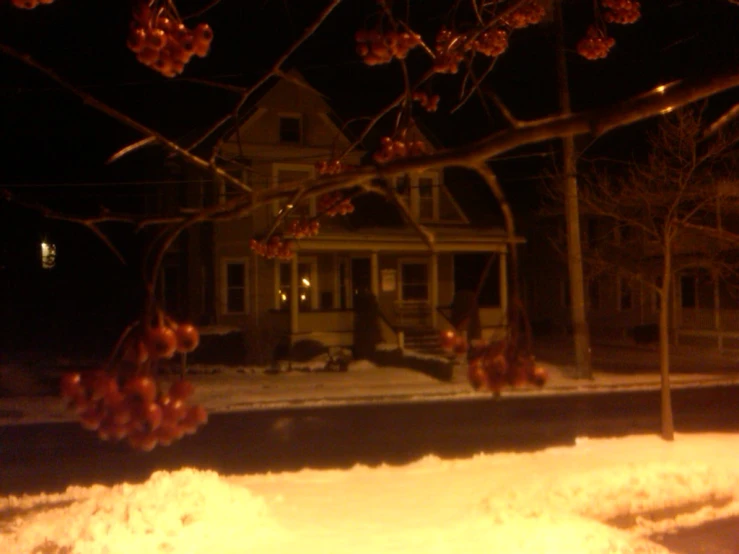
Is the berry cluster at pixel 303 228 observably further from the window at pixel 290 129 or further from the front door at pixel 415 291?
the front door at pixel 415 291

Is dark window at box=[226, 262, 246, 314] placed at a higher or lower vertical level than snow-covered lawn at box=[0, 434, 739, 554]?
higher

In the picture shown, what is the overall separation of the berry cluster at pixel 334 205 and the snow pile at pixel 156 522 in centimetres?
304

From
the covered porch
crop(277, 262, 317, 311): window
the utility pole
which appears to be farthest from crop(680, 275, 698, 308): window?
crop(277, 262, 317, 311): window

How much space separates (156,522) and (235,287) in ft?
70.8

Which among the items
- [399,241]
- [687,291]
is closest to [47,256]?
[399,241]

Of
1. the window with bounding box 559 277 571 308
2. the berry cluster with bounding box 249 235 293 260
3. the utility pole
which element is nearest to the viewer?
the berry cluster with bounding box 249 235 293 260

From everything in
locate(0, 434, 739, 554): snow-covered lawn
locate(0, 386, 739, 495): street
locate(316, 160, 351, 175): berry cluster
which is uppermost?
locate(316, 160, 351, 175): berry cluster

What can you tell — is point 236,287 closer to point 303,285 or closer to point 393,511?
point 303,285

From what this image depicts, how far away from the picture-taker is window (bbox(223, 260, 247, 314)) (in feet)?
93.2

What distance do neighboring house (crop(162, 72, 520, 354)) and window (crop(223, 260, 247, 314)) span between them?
3 cm

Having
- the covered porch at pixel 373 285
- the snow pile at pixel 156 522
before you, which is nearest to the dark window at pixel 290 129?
the covered porch at pixel 373 285

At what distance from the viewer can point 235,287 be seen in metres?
28.6

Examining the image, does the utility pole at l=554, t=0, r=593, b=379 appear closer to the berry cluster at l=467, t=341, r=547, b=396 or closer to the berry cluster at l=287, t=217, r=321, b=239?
the berry cluster at l=287, t=217, r=321, b=239

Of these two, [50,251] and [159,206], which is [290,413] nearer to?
[159,206]
